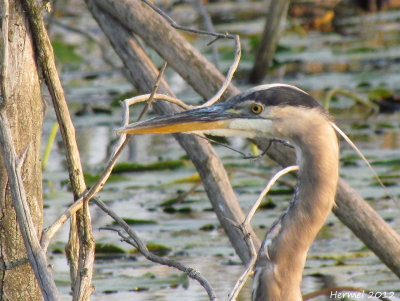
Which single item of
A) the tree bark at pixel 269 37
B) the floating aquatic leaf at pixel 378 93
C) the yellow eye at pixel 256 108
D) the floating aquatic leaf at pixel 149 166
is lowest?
the yellow eye at pixel 256 108

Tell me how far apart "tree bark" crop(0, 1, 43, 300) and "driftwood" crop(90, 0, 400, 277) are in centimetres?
80

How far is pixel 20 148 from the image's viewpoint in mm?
2363

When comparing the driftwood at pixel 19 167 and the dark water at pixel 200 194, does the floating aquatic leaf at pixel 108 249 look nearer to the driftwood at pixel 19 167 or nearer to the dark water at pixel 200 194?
the dark water at pixel 200 194

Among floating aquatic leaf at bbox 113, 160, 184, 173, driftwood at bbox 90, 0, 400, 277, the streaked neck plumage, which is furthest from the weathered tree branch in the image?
floating aquatic leaf at bbox 113, 160, 184, 173

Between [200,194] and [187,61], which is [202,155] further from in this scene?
[200,194]

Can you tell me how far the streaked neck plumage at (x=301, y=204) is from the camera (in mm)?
2246

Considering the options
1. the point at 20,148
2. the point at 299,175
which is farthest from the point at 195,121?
the point at 20,148

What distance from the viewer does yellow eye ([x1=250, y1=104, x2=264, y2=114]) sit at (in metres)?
2.32

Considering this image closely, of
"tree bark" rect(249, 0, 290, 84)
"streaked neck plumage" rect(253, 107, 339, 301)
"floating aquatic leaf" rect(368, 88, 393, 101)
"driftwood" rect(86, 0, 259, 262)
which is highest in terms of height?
"tree bark" rect(249, 0, 290, 84)

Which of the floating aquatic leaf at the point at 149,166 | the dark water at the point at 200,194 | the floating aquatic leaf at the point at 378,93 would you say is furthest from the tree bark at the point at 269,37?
the floating aquatic leaf at the point at 149,166

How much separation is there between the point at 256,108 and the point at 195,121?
0.59 ft

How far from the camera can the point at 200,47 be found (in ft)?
32.1

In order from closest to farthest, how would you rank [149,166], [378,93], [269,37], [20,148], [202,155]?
[20,148], [202,155], [149,166], [378,93], [269,37]

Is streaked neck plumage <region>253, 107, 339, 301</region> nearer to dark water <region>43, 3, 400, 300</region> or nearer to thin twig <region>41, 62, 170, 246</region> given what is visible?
dark water <region>43, 3, 400, 300</region>
